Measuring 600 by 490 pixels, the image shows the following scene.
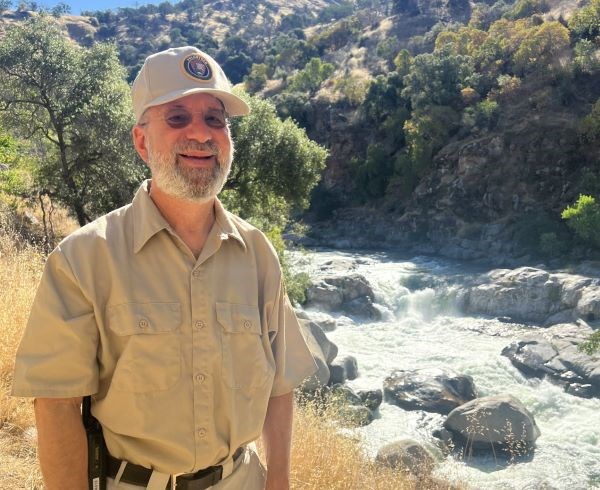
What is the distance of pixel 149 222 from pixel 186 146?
0.30 metres

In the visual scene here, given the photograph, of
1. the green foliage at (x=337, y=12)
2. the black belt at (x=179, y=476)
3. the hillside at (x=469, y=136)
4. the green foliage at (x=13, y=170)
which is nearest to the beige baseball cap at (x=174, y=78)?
the black belt at (x=179, y=476)

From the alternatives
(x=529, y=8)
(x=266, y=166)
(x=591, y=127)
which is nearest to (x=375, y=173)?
(x=591, y=127)

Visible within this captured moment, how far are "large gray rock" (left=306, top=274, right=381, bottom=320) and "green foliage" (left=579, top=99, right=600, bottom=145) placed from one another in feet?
54.4

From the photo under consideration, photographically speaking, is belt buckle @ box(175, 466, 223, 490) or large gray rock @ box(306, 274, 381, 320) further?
large gray rock @ box(306, 274, 381, 320)

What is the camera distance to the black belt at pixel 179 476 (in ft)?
5.80

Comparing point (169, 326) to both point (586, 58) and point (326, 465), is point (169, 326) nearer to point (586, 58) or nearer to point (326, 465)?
point (326, 465)

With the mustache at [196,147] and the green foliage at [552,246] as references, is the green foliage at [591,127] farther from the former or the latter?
the mustache at [196,147]

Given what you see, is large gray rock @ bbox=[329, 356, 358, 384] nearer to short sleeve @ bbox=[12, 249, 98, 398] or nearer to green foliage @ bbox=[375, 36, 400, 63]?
short sleeve @ bbox=[12, 249, 98, 398]

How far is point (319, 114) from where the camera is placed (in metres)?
43.9

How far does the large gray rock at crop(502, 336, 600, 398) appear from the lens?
Result: 43.0ft

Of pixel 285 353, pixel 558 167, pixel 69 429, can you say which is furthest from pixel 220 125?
pixel 558 167

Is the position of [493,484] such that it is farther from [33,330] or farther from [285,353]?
[33,330]

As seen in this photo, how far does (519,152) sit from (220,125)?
32.0 metres

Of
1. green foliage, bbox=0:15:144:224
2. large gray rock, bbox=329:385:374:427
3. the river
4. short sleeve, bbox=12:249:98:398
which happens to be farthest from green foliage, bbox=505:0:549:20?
short sleeve, bbox=12:249:98:398
